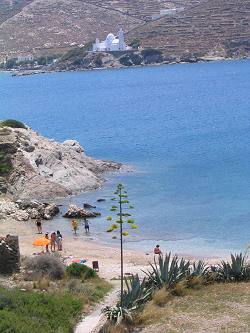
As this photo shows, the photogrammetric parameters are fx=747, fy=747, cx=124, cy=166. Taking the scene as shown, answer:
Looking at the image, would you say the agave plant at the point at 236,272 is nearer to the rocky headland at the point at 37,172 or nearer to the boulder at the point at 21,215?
the boulder at the point at 21,215

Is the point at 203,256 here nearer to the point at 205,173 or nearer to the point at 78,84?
the point at 205,173

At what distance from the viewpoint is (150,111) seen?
92250 mm

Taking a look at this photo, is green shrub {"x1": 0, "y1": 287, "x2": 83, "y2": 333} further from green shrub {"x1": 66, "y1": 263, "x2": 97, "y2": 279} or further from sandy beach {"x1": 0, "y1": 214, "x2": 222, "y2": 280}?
sandy beach {"x1": 0, "y1": 214, "x2": 222, "y2": 280}

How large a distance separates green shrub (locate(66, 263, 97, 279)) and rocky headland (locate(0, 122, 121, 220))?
14548 mm

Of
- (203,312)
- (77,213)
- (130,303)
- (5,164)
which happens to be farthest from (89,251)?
(5,164)

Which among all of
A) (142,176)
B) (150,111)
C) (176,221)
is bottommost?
(176,221)

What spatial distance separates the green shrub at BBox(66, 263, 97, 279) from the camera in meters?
22.0

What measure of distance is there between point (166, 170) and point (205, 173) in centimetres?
267

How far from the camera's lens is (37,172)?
43312 millimetres

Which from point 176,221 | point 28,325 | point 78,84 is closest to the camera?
point 28,325

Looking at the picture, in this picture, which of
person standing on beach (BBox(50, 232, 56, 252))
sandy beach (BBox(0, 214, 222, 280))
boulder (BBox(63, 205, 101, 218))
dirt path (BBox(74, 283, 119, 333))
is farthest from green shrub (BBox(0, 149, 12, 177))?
dirt path (BBox(74, 283, 119, 333))

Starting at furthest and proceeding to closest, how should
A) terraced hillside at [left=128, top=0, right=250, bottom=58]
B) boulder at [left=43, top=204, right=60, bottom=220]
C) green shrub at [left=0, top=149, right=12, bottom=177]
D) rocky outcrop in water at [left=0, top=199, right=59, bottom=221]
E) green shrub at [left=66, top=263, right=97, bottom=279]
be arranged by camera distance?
terraced hillside at [left=128, top=0, right=250, bottom=58] → green shrub at [left=0, top=149, right=12, bottom=177] → boulder at [left=43, top=204, right=60, bottom=220] → rocky outcrop in water at [left=0, top=199, right=59, bottom=221] → green shrub at [left=66, top=263, right=97, bottom=279]

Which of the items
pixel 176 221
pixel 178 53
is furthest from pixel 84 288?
pixel 178 53

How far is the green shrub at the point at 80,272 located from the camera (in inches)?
865
